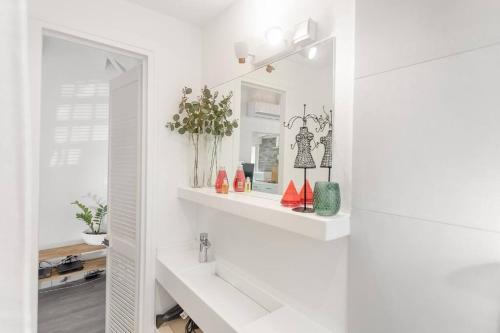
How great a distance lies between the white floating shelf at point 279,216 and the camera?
3.22 ft

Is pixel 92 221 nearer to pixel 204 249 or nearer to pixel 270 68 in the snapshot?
pixel 204 249

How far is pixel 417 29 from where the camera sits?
88 centimetres

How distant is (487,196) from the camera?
73 cm

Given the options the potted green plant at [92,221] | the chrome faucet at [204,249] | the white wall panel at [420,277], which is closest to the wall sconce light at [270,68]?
the white wall panel at [420,277]

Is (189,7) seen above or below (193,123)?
above

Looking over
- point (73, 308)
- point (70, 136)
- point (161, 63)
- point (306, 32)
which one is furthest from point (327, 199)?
point (70, 136)

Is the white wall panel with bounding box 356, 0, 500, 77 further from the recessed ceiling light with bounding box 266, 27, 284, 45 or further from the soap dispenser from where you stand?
the soap dispenser

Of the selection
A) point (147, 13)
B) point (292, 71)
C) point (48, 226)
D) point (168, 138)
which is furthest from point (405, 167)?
point (48, 226)

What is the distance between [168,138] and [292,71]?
1007 millimetres

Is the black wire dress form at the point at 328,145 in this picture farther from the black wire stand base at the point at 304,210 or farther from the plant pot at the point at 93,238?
the plant pot at the point at 93,238

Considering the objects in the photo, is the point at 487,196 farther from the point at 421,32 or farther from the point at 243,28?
the point at 243,28

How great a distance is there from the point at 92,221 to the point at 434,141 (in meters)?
3.63

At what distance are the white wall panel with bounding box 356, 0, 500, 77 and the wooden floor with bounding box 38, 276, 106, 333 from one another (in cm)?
287

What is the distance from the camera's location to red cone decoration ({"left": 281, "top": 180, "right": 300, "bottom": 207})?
122 cm
